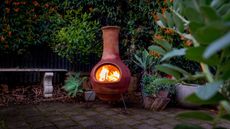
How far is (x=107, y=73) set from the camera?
5227mm

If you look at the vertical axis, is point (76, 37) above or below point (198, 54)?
above

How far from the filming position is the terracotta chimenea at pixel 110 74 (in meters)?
4.97

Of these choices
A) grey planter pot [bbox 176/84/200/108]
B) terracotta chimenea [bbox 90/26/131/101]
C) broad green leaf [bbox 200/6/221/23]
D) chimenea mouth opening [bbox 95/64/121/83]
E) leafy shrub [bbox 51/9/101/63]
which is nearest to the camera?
broad green leaf [bbox 200/6/221/23]

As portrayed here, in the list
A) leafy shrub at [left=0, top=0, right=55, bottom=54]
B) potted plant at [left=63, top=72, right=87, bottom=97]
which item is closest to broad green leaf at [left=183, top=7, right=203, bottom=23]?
potted plant at [left=63, top=72, right=87, bottom=97]

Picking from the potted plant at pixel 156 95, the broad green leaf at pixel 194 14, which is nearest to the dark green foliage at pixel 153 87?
the potted plant at pixel 156 95

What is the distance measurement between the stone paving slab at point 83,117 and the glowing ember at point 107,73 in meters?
0.60

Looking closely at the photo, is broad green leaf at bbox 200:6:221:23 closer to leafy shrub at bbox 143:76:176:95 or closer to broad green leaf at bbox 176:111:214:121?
broad green leaf at bbox 176:111:214:121

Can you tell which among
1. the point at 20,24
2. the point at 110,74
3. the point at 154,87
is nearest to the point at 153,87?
the point at 154,87

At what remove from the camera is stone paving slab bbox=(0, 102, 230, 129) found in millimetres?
4047

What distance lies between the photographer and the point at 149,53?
629 cm

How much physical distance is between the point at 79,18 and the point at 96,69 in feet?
7.49

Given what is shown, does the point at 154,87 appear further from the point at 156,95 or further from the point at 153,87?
the point at 156,95

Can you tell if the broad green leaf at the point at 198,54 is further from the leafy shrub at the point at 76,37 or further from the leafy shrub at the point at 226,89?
the leafy shrub at the point at 76,37

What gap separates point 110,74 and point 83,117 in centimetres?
109
